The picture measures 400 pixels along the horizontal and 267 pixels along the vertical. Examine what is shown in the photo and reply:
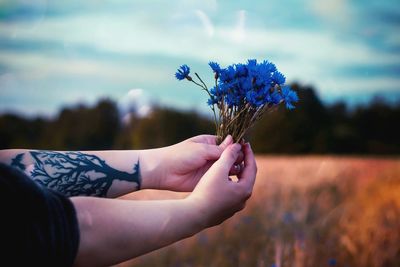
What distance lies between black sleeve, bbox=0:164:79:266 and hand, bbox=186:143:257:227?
22 cm

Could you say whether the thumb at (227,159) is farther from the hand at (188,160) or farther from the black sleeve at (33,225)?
the black sleeve at (33,225)

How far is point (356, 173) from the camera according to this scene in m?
4.95

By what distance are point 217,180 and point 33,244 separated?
1.11 feet

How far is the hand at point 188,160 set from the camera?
1.18 metres

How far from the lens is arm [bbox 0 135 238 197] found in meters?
1.22

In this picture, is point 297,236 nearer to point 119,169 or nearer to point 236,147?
point 119,169

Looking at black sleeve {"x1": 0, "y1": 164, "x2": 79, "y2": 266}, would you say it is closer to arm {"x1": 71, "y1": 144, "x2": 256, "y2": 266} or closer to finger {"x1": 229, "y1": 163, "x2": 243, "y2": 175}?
arm {"x1": 71, "y1": 144, "x2": 256, "y2": 266}

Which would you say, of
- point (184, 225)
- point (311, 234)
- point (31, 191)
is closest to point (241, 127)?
point (184, 225)

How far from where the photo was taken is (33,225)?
0.74 m

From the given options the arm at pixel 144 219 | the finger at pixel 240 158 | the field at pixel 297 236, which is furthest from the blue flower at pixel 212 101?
the field at pixel 297 236

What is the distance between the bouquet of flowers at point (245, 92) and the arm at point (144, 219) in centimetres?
20

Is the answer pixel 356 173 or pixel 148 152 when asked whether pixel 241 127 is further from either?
pixel 356 173

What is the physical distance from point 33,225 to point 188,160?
517 mm

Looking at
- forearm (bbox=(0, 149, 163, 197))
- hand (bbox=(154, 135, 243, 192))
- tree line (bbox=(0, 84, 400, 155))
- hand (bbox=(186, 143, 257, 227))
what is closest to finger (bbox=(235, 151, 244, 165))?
hand (bbox=(154, 135, 243, 192))
